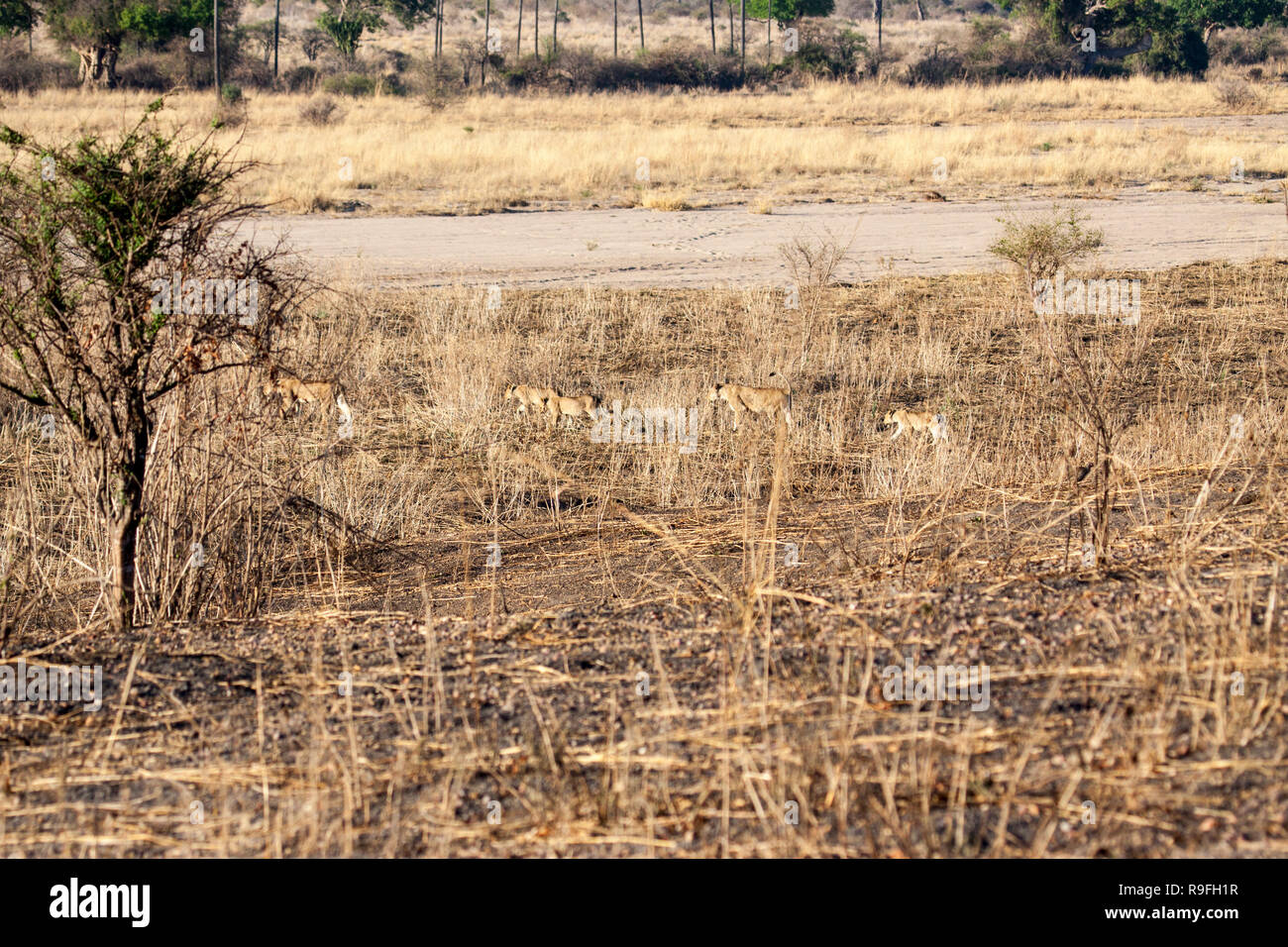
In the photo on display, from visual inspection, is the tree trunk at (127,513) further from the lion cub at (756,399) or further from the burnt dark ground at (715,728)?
the lion cub at (756,399)

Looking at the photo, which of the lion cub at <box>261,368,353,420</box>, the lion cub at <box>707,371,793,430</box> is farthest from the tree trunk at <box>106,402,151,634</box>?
the lion cub at <box>707,371,793,430</box>

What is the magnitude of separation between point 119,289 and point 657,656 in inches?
107

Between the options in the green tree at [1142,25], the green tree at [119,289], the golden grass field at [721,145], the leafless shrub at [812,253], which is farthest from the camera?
the green tree at [1142,25]

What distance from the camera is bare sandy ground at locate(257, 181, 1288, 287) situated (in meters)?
15.2

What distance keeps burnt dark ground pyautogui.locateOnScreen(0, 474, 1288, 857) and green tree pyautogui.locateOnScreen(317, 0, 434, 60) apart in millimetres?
52399

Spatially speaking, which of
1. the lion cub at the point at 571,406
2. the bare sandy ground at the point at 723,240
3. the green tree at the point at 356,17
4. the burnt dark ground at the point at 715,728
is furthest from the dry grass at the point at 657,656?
the green tree at the point at 356,17

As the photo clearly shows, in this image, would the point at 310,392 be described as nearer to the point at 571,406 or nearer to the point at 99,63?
the point at 571,406

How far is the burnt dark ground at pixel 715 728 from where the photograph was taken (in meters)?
2.99

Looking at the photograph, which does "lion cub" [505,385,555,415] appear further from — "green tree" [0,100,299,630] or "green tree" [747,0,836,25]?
"green tree" [747,0,836,25]

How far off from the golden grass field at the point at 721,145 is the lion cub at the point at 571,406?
9455mm

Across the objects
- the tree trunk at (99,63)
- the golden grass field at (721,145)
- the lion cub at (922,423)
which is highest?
the tree trunk at (99,63)

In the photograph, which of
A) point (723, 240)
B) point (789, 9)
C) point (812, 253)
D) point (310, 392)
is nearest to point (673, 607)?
point (310, 392)

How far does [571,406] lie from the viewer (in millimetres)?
8930

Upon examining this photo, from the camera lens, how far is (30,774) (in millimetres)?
3551
